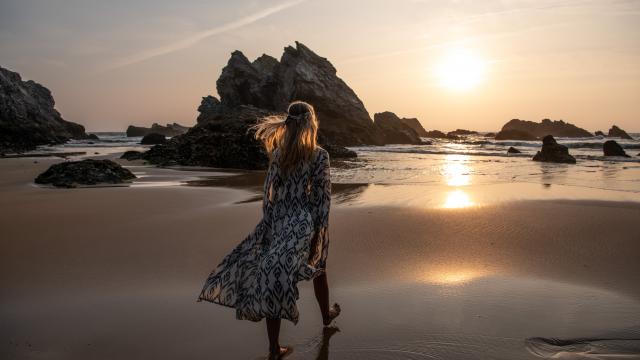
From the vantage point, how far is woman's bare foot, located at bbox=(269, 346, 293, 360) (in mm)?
3346

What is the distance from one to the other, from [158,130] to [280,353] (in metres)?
114

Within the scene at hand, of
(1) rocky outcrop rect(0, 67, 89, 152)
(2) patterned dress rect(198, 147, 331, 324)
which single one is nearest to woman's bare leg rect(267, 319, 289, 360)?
Result: (2) patterned dress rect(198, 147, 331, 324)

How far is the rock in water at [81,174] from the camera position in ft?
39.3

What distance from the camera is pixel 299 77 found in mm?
56094

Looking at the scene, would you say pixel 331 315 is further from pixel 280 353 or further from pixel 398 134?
pixel 398 134

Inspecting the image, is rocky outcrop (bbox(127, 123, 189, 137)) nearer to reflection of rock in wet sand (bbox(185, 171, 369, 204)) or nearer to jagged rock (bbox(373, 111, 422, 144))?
jagged rock (bbox(373, 111, 422, 144))

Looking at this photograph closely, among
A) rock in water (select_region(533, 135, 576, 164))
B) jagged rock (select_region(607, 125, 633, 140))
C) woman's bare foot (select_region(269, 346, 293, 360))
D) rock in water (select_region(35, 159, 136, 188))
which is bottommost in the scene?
woman's bare foot (select_region(269, 346, 293, 360))

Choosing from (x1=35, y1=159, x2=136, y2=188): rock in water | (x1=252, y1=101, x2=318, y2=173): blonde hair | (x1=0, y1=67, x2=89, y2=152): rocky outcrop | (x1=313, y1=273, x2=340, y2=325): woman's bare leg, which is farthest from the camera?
(x1=0, y1=67, x2=89, y2=152): rocky outcrop

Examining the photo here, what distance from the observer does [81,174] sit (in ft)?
40.2

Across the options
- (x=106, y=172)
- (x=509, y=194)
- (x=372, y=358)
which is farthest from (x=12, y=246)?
(x=509, y=194)

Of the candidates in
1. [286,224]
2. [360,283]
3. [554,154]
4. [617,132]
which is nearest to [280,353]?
[286,224]

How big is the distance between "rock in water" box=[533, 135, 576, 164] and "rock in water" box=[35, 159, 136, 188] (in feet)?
61.2

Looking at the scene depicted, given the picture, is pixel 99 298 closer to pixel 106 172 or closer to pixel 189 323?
pixel 189 323

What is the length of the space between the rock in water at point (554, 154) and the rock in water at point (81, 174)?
61.2 feet
